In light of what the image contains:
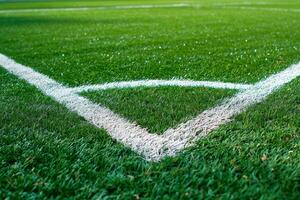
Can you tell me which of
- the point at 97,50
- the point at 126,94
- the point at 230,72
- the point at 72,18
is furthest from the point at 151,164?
the point at 72,18

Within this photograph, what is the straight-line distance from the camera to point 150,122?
4.19 m

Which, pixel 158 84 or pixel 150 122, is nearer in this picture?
pixel 150 122

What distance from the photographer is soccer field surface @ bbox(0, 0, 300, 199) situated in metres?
3.08

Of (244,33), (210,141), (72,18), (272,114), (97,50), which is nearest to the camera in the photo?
(210,141)

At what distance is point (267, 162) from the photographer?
3.33 meters

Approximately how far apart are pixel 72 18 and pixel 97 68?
28.1 ft

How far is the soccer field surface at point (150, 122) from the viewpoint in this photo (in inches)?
121

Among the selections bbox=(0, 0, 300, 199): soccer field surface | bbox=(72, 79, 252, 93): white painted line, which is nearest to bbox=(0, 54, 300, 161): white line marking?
bbox=(0, 0, 300, 199): soccer field surface

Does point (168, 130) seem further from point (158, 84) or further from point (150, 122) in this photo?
point (158, 84)

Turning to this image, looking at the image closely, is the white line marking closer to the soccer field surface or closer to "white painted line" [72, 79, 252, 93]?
the soccer field surface

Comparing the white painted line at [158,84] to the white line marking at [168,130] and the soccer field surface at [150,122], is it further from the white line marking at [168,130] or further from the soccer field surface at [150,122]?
the white line marking at [168,130]

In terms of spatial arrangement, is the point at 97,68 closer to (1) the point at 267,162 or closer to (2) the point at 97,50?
(2) the point at 97,50

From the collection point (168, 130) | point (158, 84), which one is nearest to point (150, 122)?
point (168, 130)

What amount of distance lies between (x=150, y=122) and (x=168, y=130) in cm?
23
